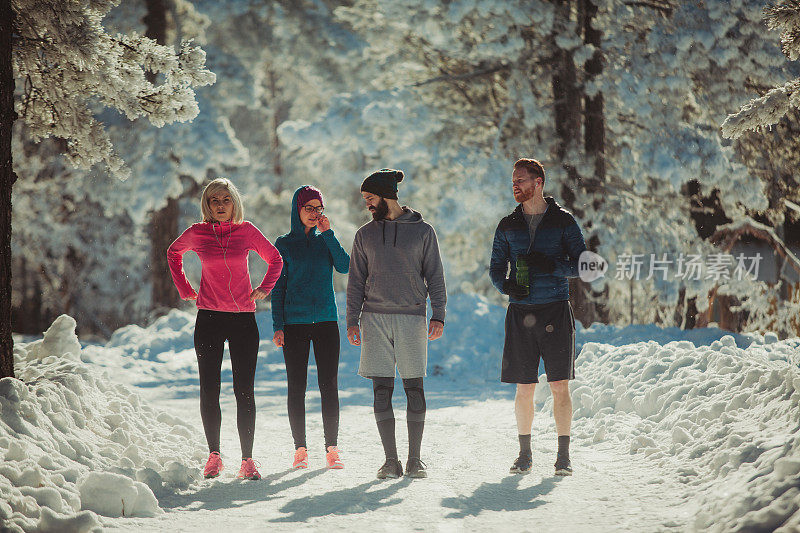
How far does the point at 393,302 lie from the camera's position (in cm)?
562

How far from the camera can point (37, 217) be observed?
72.5ft

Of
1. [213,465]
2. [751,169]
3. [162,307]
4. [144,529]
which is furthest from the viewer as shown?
[162,307]

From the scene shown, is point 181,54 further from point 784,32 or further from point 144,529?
point 784,32

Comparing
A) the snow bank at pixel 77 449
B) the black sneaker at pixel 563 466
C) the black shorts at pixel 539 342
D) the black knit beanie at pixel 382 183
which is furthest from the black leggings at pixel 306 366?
the black sneaker at pixel 563 466

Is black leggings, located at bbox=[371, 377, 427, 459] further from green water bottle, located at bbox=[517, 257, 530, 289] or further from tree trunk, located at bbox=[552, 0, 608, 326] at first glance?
tree trunk, located at bbox=[552, 0, 608, 326]

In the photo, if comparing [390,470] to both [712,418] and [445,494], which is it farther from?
[712,418]

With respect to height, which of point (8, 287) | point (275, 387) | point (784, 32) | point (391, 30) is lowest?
point (275, 387)

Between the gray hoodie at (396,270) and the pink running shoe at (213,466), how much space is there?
142cm

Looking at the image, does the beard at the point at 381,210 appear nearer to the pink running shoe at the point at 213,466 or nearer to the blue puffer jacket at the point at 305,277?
the blue puffer jacket at the point at 305,277

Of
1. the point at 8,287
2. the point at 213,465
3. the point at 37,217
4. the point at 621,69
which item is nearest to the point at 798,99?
the point at 213,465

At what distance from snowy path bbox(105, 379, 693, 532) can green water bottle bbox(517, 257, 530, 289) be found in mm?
1385

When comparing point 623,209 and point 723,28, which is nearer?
point 723,28

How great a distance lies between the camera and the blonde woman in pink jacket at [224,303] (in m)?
5.75

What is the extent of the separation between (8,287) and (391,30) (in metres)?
10.8
